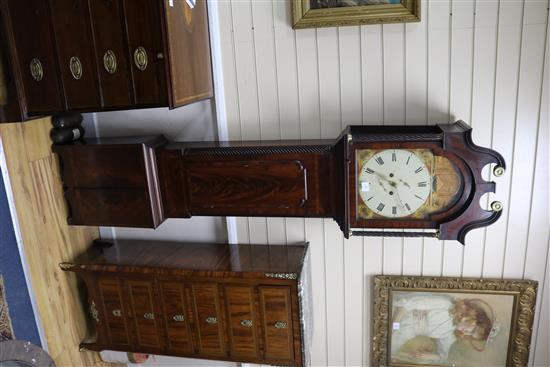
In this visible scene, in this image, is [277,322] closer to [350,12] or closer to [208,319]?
[208,319]

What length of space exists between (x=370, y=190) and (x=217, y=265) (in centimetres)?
74

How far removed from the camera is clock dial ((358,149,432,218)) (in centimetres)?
158

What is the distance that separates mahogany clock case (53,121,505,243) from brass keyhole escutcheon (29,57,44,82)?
34 cm

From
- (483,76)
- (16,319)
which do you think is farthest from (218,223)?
(483,76)

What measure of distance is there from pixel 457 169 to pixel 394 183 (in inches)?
8.9

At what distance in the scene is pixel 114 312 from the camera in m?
2.00

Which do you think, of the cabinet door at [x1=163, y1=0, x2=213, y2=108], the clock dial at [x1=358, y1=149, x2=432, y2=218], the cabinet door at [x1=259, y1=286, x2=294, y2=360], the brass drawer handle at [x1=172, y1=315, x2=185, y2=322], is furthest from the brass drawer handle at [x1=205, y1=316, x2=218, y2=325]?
the cabinet door at [x1=163, y1=0, x2=213, y2=108]

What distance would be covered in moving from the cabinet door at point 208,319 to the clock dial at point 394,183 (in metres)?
0.77

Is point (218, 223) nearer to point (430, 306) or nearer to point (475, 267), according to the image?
point (430, 306)

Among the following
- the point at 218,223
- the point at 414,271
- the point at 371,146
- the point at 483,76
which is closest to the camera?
the point at 371,146

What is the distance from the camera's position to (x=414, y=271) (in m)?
1.96

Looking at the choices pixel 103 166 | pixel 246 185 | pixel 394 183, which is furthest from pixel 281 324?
pixel 103 166

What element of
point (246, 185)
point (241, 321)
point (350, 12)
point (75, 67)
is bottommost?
point (241, 321)

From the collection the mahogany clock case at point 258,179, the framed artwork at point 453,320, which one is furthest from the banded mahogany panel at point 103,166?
the framed artwork at point 453,320
